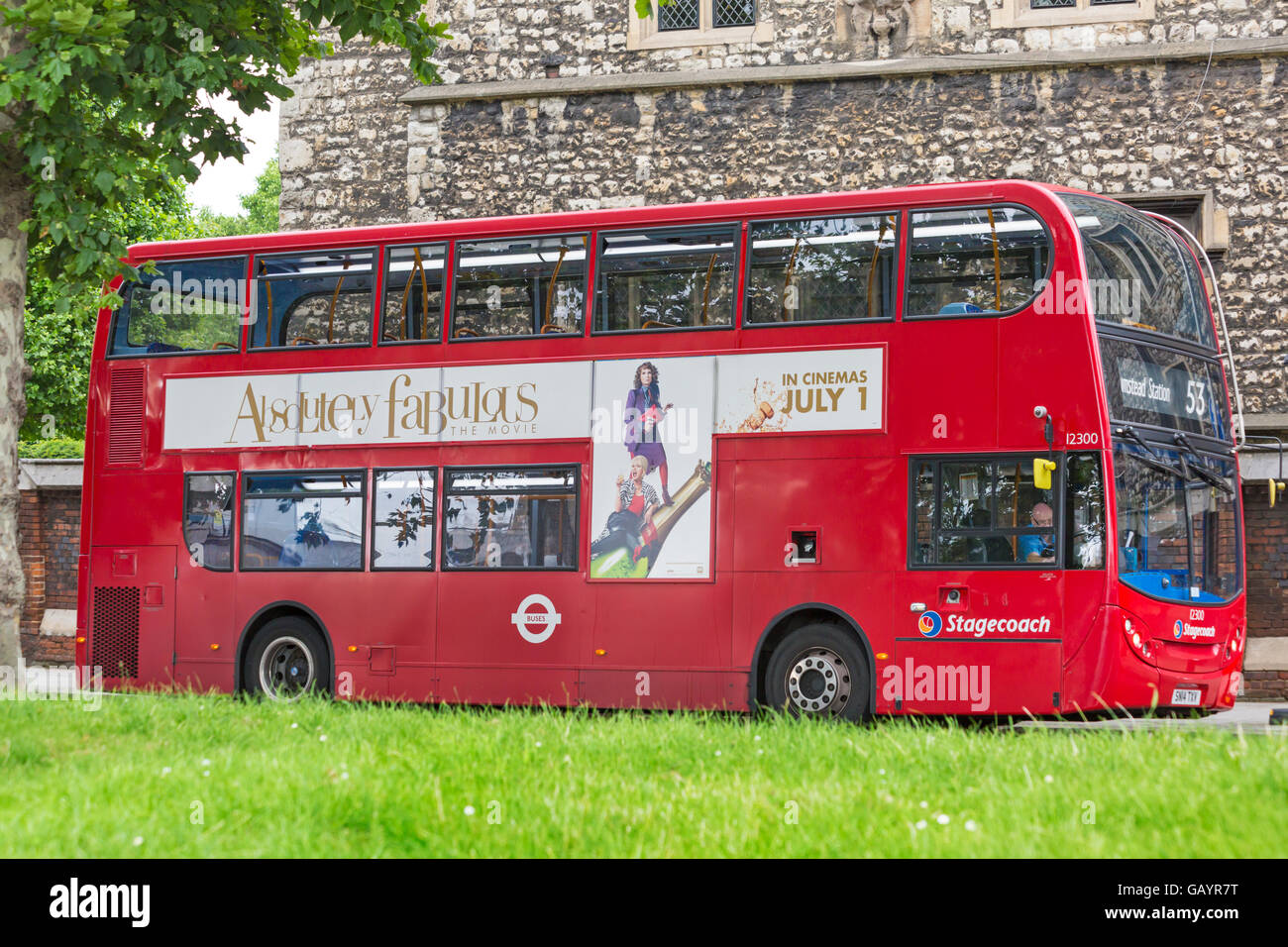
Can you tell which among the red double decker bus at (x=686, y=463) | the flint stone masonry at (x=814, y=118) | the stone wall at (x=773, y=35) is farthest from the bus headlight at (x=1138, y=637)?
the stone wall at (x=773, y=35)

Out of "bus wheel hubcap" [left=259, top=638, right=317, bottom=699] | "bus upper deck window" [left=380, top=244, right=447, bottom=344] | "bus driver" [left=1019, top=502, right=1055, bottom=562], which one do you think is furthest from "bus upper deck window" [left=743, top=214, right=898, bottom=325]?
"bus wheel hubcap" [left=259, top=638, right=317, bottom=699]

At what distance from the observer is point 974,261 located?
1066 cm

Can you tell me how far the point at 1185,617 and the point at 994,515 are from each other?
1512 millimetres

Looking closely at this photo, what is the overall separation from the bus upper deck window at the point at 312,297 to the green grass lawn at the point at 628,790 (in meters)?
4.32

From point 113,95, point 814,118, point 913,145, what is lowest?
point 113,95

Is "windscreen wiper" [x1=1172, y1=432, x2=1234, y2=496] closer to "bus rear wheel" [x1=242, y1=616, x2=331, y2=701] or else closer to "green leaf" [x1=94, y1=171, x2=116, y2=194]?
"bus rear wheel" [x1=242, y1=616, x2=331, y2=701]

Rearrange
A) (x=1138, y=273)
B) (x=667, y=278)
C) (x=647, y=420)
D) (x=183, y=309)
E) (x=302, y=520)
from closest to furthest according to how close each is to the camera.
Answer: (x=1138, y=273), (x=647, y=420), (x=667, y=278), (x=302, y=520), (x=183, y=309)

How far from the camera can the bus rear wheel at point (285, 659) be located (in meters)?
12.8

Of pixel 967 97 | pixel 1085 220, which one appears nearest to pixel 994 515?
pixel 1085 220

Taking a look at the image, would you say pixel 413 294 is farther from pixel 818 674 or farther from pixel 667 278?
pixel 818 674

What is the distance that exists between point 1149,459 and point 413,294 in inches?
235

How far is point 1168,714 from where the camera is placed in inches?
416

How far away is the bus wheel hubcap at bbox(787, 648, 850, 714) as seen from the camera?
1098 cm

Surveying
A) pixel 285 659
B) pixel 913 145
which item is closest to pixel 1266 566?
pixel 913 145
